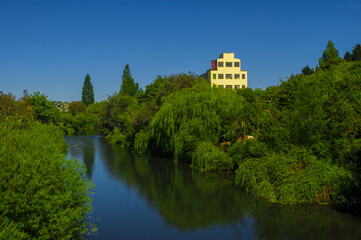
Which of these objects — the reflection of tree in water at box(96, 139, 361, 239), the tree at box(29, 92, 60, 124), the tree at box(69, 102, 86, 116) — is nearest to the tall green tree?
the tree at box(69, 102, 86, 116)

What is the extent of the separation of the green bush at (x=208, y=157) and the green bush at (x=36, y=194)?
19.1m

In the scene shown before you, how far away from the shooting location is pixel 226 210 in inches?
851

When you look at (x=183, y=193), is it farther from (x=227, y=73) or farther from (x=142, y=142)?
(x=227, y=73)

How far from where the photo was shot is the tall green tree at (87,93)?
452ft

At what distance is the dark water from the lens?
17656 millimetres

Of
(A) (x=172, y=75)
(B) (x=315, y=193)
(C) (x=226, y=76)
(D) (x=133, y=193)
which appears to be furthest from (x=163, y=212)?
(C) (x=226, y=76)

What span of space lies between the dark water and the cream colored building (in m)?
68.2

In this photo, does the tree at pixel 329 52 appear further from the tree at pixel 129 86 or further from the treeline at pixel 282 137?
the treeline at pixel 282 137

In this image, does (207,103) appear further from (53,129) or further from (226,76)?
(226,76)

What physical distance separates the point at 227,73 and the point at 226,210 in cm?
7913

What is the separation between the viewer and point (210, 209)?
72.4 ft

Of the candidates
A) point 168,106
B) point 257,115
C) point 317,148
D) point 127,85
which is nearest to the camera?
point 317,148

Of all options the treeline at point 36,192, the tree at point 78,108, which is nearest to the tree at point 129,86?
the tree at point 78,108

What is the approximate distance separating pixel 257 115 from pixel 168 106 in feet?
44.2
